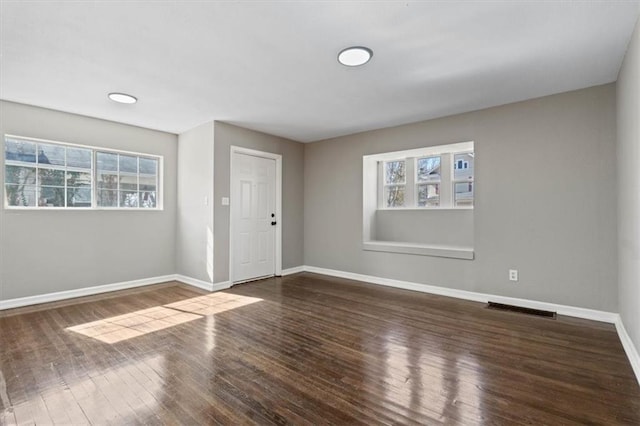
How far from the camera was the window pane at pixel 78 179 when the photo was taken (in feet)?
13.7

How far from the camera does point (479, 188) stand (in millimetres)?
3965

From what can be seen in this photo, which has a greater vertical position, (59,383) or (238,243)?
(238,243)

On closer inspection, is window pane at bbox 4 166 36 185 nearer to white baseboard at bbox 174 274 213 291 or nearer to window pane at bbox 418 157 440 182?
white baseboard at bbox 174 274 213 291

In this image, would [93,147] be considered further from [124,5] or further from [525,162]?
[525,162]

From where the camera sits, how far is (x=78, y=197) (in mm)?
4219

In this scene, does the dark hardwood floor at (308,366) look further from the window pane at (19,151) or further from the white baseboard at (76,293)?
the window pane at (19,151)

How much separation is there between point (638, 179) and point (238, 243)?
4632mm

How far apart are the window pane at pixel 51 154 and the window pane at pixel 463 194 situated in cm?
570

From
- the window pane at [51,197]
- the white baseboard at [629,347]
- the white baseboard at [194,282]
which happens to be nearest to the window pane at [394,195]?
the white baseboard at [629,347]

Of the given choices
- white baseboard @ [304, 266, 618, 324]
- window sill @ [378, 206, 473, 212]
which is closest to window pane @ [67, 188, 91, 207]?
white baseboard @ [304, 266, 618, 324]

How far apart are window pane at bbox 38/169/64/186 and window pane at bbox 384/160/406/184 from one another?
4.93 m

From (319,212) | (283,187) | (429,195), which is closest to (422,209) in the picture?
(429,195)

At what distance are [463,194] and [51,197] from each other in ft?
19.1

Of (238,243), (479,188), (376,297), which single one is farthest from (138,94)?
(479,188)
